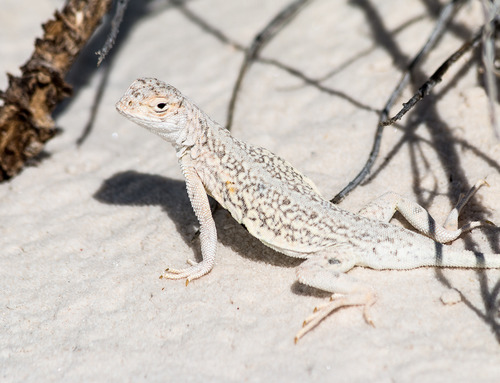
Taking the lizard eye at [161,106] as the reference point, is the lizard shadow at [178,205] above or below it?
below

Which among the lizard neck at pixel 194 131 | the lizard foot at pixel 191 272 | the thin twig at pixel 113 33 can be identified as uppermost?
the thin twig at pixel 113 33

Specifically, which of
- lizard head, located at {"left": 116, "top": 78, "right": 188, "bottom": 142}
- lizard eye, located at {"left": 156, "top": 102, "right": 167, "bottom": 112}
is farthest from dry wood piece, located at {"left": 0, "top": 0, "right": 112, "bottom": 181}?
lizard eye, located at {"left": 156, "top": 102, "right": 167, "bottom": 112}

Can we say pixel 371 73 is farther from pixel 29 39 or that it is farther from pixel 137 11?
pixel 29 39

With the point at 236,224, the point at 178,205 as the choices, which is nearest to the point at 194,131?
the point at 236,224

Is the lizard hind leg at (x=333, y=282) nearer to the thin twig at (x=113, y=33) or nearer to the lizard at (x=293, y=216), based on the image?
the lizard at (x=293, y=216)

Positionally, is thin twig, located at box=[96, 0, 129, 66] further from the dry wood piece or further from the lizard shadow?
the lizard shadow

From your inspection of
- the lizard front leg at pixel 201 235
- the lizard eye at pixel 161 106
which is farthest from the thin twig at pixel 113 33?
the lizard front leg at pixel 201 235
